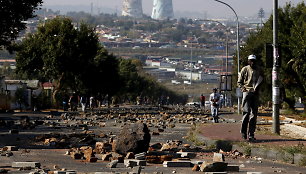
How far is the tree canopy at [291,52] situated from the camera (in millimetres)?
53562

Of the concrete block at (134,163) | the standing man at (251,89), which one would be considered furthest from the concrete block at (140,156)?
the standing man at (251,89)

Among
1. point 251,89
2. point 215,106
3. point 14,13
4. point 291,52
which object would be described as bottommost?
point 215,106

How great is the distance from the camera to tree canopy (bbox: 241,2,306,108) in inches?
2109

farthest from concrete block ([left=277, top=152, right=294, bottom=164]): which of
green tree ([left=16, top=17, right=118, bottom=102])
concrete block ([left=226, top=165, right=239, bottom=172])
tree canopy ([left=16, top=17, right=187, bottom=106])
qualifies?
green tree ([left=16, top=17, right=118, bottom=102])

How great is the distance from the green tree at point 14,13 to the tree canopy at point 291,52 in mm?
14131

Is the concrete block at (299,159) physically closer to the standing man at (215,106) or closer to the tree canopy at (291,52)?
the standing man at (215,106)

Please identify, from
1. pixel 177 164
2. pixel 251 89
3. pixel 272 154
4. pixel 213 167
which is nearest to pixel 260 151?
pixel 272 154

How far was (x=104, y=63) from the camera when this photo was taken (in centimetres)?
10200

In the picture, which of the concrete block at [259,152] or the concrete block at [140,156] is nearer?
the concrete block at [140,156]

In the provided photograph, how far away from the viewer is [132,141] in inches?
724

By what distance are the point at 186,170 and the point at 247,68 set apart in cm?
769

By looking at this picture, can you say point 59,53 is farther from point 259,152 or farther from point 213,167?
point 213,167

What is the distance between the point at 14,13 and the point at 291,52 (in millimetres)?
23369

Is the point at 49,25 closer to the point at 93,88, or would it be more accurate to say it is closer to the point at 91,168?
the point at 93,88
